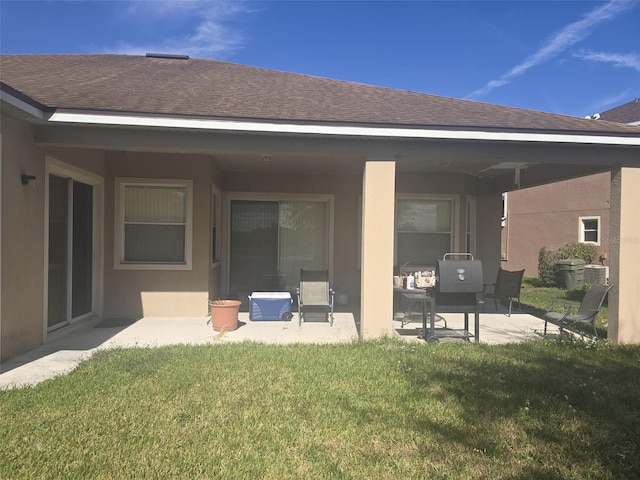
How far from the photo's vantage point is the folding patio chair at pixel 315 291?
822 cm

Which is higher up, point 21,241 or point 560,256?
point 21,241

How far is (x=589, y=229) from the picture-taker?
1786 cm

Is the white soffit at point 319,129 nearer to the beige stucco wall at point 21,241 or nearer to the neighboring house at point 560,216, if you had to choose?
the beige stucco wall at point 21,241

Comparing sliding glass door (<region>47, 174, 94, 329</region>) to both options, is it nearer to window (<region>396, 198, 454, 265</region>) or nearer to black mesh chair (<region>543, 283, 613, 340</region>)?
window (<region>396, 198, 454, 265</region>)

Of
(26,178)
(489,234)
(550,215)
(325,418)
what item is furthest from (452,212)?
(550,215)

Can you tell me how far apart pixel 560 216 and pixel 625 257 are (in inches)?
531

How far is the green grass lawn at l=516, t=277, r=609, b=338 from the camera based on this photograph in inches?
316

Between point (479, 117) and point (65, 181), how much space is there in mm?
6826

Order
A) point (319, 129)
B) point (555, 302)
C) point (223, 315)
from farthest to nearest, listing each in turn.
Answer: point (555, 302)
point (223, 315)
point (319, 129)

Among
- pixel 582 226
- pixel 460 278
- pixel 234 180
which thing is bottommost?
pixel 460 278

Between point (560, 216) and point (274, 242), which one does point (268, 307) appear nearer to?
point (274, 242)

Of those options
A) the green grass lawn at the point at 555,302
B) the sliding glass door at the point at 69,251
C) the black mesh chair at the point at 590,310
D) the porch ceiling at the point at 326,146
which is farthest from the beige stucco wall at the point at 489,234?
the sliding glass door at the point at 69,251

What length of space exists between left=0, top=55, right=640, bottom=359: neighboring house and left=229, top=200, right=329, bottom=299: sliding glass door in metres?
0.03

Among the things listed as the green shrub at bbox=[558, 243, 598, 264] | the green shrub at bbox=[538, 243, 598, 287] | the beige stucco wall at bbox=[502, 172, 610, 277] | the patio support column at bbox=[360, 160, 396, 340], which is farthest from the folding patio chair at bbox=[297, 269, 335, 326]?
the beige stucco wall at bbox=[502, 172, 610, 277]
